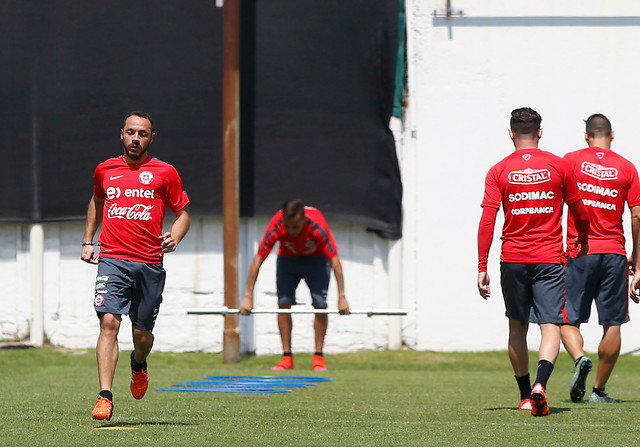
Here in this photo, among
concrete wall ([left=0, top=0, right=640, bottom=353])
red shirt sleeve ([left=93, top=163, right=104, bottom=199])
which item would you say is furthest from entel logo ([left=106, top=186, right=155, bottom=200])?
concrete wall ([left=0, top=0, right=640, bottom=353])

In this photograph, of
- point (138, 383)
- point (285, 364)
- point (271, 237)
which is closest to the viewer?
point (138, 383)

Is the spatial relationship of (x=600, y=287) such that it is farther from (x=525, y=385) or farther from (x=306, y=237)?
(x=306, y=237)

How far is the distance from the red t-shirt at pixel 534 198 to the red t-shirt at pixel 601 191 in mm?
951

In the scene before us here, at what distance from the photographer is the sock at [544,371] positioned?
231 inches

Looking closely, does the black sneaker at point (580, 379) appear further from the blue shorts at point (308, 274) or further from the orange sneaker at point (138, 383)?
the blue shorts at point (308, 274)

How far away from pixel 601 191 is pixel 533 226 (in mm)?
1171

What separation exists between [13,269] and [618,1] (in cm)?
780

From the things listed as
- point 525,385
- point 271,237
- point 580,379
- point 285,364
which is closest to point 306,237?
point 271,237

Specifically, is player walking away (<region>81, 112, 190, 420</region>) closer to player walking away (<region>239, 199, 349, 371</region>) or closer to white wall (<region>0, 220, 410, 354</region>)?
player walking away (<region>239, 199, 349, 371</region>)

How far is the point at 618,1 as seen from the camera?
498 inches

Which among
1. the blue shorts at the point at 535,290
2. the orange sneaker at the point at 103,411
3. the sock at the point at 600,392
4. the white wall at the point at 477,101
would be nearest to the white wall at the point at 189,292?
the white wall at the point at 477,101

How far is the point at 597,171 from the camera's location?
699 centimetres

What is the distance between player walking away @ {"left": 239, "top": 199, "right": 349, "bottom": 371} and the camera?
9.96m

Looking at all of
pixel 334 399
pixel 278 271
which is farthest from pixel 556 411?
pixel 278 271
